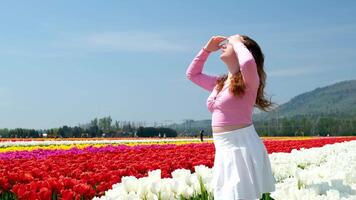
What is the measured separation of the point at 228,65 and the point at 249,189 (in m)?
1.06

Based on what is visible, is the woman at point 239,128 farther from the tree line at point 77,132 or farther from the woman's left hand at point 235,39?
the tree line at point 77,132

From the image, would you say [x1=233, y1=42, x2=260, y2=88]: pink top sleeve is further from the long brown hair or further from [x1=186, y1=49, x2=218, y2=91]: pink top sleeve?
[x1=186, y1=49, x2=218, y2=91]: pink top sleeve

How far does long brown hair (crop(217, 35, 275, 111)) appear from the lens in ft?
14.1

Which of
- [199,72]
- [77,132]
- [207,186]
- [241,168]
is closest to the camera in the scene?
[241,168]

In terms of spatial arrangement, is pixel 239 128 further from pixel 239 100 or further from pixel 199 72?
pixel 199 72

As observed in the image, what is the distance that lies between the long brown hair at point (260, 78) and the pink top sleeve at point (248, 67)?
0.23 feet

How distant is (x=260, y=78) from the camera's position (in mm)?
4547

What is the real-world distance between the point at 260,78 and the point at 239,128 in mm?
513

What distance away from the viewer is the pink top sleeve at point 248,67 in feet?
13.7

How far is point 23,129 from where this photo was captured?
46.4m

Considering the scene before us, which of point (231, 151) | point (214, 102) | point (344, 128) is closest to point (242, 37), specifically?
point (214, 102)

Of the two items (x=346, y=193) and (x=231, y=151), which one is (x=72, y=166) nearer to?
(x=231, y=151)

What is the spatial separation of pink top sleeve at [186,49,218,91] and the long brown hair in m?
0.18

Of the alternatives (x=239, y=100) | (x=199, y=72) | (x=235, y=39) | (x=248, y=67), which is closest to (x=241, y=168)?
(x=239, y=100)
